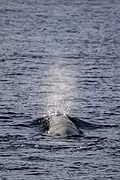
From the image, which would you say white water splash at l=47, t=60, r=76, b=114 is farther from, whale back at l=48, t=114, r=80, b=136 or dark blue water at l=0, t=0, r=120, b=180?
whale back at l=48, t=114, r=80, b=136

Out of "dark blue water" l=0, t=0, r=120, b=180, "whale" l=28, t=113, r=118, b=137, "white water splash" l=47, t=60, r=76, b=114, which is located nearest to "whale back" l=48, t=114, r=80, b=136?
"whale" l=28, t=113, r=118, b=137

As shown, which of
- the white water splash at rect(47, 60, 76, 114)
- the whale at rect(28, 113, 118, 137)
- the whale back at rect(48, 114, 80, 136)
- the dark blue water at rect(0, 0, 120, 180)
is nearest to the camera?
the dark blue water at rect(0, 0, 120, 180)

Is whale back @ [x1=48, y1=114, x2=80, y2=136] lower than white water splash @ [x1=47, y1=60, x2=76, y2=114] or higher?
lower

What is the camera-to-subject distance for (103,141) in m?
57.0

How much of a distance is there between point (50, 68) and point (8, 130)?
24030 mm

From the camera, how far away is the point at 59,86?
74812 millimetres

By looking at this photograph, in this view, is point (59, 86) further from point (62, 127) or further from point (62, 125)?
point (62, 127)

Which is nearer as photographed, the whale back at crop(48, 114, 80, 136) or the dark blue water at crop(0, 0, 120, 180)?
the dark blue water at crop(0, 0, 120, 180)

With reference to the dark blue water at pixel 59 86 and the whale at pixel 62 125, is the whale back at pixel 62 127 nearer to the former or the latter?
the whale at pixel 62 125

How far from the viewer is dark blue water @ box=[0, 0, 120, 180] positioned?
5256 centimetres

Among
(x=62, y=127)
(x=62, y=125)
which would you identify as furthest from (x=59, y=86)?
(x=62, y=127)

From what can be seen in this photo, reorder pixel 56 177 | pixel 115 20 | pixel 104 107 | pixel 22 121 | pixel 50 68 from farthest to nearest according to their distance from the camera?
1. pixel 115 20
2. pixel 50 68
3. pixel 104 107
4. pixel 22 121
5. pixel 56 177

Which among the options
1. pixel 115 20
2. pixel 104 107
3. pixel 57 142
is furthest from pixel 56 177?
pixel 115 20

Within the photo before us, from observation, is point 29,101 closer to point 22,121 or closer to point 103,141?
point 22,121
